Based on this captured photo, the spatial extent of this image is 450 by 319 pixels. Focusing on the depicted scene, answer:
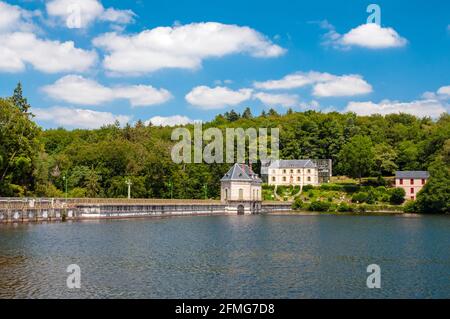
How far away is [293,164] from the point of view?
136 metres

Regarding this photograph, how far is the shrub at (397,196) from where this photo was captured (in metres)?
113

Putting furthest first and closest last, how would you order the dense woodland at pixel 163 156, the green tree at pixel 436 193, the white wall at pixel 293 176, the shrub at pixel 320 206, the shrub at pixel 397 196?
the white wall at pixel 293 176 < the shrub at pixel 397 196 < the shrub at pixel 320 206 < the green tree at pixel 436 193 < the dense woodland at pixel 163 156

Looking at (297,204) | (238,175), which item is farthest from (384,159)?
(238,175)

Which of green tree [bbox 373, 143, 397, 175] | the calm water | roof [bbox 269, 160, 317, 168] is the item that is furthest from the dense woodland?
the calm water

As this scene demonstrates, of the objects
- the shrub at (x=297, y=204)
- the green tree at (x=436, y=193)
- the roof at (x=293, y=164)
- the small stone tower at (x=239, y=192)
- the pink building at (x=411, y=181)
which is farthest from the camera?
the roof at (x=293, y=164)

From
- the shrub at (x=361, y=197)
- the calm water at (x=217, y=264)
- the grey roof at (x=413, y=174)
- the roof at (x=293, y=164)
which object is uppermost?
the roof at (x=293, y=164)

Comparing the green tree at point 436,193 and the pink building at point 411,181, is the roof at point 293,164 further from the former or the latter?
the green tree at point 436,193

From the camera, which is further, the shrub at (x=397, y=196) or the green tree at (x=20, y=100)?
the shrub at (x=397, y=196)

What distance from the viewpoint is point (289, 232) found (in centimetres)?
5934

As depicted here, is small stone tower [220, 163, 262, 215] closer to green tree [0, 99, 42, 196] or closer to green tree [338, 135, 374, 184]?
green tree [338, 135, 374, 184]

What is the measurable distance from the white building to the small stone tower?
948 inches

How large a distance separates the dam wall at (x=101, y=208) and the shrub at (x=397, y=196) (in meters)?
29.0

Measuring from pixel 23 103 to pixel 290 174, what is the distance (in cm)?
7523

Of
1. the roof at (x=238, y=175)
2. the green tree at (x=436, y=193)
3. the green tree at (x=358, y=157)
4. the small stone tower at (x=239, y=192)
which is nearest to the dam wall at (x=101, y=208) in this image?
the small stone tower at (x=239, y=192)
